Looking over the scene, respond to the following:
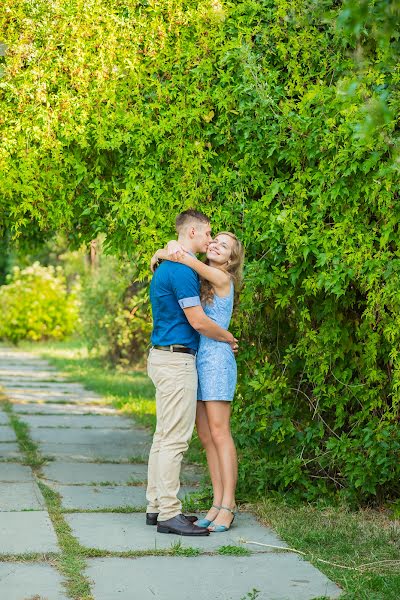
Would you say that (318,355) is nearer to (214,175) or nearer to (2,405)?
(214,175)

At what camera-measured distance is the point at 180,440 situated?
511 centimetres

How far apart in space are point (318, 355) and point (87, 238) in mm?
1798

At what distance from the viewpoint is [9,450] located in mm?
7703

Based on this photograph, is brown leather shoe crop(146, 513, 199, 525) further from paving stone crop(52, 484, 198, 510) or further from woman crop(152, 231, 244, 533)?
paving stone crop(52, 484, 198, 510)

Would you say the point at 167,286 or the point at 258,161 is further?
the point at 258,161

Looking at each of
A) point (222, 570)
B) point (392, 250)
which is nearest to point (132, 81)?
point (392, 250)

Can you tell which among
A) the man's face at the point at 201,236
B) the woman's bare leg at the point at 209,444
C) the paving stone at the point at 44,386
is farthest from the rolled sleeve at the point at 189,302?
the paving stone at the point at 44,386

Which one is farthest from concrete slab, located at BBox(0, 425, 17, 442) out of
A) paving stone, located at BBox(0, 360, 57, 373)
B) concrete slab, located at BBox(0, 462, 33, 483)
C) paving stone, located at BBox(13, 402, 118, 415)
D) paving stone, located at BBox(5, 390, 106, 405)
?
paving stone, located at BBox(0, 360, 57, 373)

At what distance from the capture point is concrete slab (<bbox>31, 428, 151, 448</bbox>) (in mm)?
8125

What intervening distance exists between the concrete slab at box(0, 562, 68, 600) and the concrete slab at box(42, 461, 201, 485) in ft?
6.63

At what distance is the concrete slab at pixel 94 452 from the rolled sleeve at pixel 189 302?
271 cm

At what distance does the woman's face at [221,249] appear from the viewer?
526 centimetres

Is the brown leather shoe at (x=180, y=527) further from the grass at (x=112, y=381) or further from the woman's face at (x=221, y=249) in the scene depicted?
the grass at (x=112, y=381)

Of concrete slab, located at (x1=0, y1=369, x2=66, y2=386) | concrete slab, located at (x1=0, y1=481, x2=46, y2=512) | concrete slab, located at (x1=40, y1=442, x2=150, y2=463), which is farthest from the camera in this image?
concrete slab, located at (x1=0, y1=369, x2=66, y2=386)
